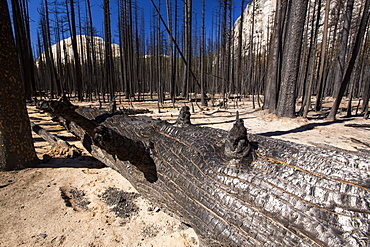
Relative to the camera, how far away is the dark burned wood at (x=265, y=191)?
0.93 meters

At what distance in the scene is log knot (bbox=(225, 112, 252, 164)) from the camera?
127 cm

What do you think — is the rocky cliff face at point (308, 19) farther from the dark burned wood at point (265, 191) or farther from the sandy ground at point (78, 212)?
the sandy ground at point (78, 212)

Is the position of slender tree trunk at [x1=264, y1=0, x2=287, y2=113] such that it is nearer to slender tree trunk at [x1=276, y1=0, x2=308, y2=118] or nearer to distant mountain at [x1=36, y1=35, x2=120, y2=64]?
slender tree trunk at [x1=276, y1=0, x2=308, y2=118]

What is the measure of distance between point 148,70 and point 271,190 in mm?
28165

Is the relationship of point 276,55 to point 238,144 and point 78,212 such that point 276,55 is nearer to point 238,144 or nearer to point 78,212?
point 238,144

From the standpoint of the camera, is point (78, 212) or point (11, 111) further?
point (11, 111)

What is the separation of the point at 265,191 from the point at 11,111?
350 cm

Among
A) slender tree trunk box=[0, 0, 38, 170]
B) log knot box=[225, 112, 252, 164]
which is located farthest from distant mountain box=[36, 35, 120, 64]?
log knot box=[225, 112, 252, 164]

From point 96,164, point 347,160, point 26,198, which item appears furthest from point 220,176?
point 96,164

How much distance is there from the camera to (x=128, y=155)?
63.8 inches

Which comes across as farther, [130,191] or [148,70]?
[148,70]

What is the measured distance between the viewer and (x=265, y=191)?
1.15 metres

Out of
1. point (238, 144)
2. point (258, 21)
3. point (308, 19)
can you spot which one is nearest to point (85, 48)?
point (308, 19)

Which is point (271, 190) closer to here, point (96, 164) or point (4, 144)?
point (96, 164)
